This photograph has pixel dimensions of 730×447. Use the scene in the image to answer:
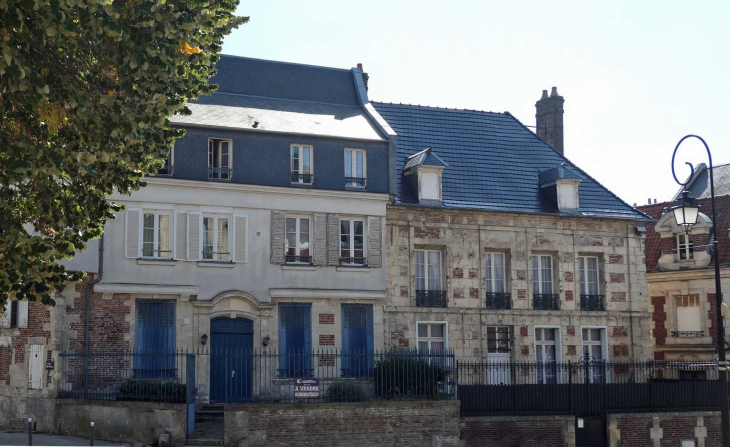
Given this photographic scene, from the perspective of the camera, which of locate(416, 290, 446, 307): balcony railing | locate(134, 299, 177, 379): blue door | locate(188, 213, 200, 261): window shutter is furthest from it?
locate(416, 290, 446, 307): balcony railing

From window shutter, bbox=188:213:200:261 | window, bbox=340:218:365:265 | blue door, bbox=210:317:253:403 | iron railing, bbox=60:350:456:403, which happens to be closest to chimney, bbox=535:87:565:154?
window, bbox=340:218:365:265

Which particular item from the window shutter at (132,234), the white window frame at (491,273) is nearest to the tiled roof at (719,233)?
the white window frame at (491,273)

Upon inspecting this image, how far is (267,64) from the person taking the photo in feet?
93.9

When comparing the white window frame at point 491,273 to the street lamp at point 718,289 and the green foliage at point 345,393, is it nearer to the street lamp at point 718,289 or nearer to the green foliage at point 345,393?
the green foliage at point 345,393

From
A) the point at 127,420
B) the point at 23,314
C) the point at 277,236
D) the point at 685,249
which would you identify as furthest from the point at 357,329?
the point at 685,249

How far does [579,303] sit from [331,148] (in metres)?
9.25

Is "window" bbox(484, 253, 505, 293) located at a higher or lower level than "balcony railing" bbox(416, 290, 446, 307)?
higher

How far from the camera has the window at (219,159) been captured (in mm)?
24422

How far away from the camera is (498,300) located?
91.5ft

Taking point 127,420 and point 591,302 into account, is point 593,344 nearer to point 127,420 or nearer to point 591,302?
point 591,302

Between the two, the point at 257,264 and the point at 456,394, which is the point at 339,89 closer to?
the point at 257,264

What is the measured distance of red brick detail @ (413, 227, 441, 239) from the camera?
88.4 ft

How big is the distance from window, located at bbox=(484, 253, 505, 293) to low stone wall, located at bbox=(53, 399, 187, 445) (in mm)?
11463

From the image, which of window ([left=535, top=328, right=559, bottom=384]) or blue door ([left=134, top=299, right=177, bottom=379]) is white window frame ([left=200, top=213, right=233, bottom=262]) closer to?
blue door ([left=134, top=299, right=177, bottom=379])
